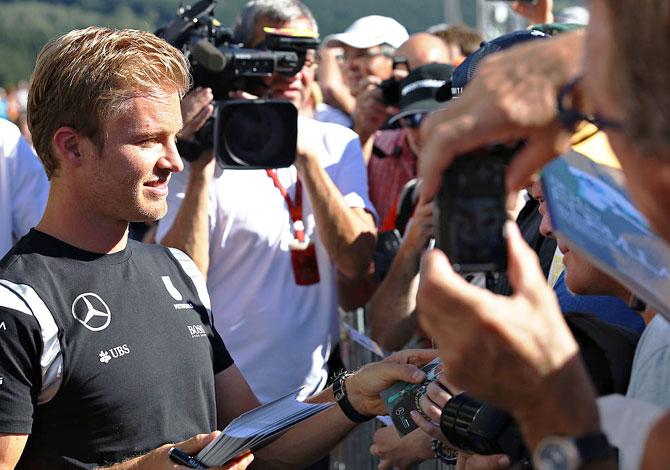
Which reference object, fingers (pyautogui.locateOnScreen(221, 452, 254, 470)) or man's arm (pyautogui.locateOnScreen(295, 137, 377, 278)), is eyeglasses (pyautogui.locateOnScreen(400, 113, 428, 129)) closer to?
man's arm (pyautogui.locateOnScreen(295, 137, 377, 278))

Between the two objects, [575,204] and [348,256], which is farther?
[348,256]

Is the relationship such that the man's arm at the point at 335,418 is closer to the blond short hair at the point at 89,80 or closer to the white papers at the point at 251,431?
the white papers at the point at 251,431

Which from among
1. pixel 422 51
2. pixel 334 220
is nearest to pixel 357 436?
pixel 334 220

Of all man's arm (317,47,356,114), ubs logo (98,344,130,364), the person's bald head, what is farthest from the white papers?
man's arm (317,47,356,114)

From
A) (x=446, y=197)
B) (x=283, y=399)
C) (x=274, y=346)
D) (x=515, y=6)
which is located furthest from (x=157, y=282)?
(x=515, y=6)

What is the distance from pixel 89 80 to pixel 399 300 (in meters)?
1.69

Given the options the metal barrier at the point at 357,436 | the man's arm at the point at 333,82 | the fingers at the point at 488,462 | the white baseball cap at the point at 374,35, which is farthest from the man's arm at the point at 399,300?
the man's arm at the point at 333,82

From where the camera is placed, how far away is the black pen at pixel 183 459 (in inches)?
85.4

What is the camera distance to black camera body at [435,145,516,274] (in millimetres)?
1183

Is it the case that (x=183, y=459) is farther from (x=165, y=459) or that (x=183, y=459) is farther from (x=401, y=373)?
(x=401, y=373)

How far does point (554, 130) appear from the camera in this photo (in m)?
1.13

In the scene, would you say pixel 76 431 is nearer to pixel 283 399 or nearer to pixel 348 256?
pixel 283 399

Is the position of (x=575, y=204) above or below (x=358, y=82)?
above

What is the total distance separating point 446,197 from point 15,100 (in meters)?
17.1
